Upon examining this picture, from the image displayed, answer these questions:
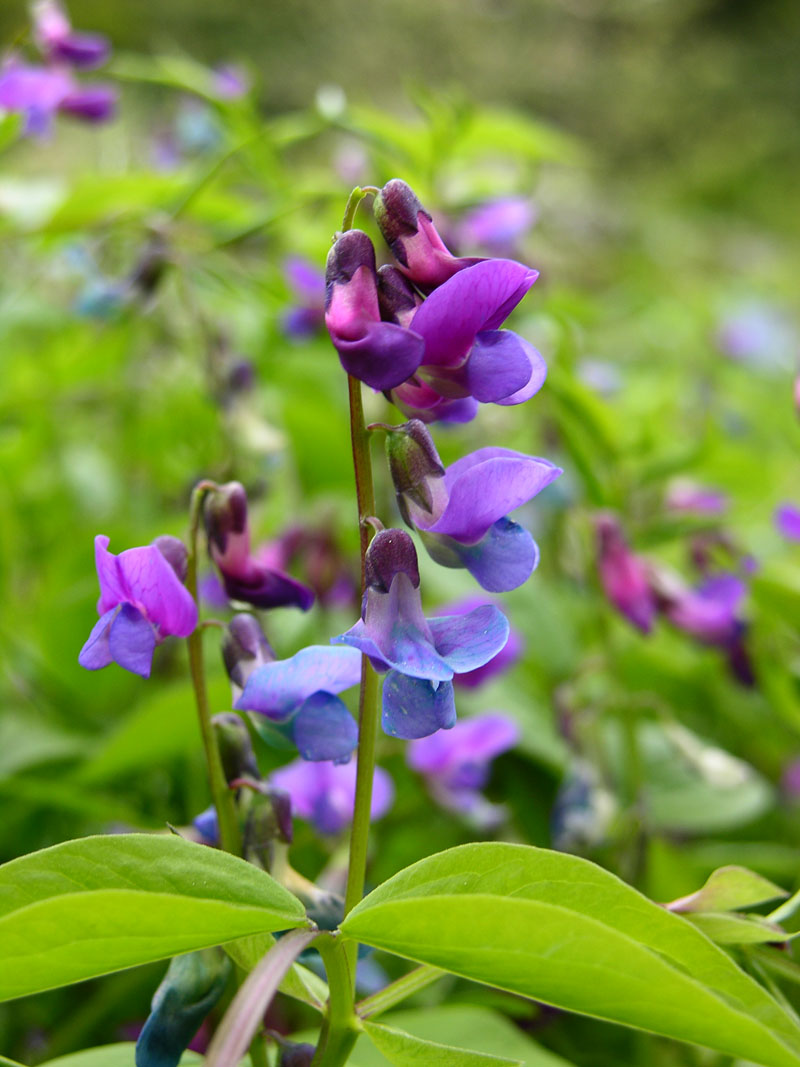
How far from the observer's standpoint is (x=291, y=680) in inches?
22.8

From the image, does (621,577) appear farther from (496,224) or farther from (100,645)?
(100,645)

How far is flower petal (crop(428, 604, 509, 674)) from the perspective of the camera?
53cm

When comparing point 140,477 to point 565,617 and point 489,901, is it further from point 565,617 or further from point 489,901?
point 489,901

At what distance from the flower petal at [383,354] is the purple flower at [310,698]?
152 mm

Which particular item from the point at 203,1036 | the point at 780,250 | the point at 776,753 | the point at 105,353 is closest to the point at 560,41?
the point at 780,250

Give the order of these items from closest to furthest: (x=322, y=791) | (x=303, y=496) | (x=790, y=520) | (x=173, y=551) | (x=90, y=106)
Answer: (x=173, y=551) < (x=322, y=791) < (x=790, y=520) < (x=90, y=106) < (x=303, y=496)

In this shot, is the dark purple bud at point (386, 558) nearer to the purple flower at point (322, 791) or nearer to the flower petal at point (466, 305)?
the flower petal at point (466, 305)

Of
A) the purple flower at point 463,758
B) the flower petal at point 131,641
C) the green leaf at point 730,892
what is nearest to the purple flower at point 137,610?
the flower petal at point 131,641

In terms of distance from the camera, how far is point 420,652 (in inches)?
21.4

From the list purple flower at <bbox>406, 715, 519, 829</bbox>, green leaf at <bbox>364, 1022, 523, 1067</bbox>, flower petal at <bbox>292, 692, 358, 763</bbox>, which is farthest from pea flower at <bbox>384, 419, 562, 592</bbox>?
purple flower at <bbox>406, 715, 519, 829</bbox>

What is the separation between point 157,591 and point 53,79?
3.27 ft

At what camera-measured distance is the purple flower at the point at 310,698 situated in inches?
22.9

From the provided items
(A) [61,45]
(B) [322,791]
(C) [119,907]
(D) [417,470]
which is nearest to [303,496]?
(A) [61,45]

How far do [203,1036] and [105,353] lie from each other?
4.58 ft
